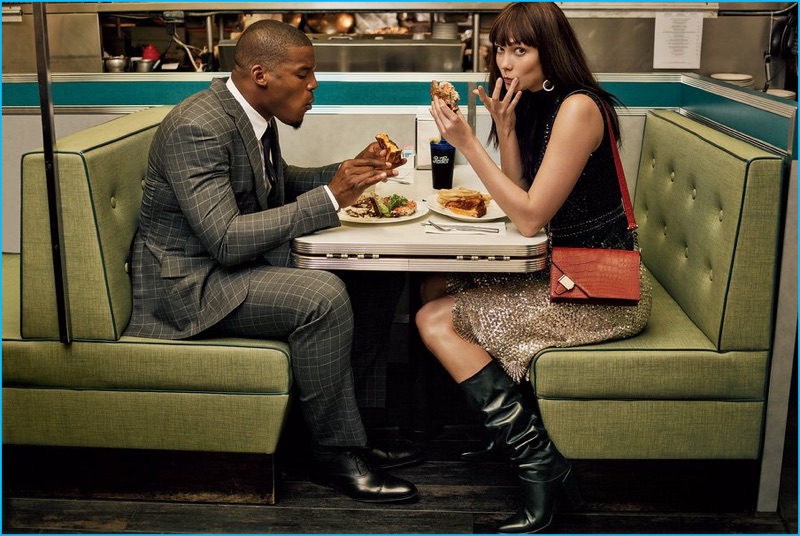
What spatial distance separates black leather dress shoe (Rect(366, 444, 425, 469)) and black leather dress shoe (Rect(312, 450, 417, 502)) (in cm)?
14

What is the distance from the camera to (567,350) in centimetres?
203

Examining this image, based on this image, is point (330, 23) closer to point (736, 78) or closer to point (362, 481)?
point (736, 78)

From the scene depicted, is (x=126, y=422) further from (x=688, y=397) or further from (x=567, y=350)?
(x=688, y=397)

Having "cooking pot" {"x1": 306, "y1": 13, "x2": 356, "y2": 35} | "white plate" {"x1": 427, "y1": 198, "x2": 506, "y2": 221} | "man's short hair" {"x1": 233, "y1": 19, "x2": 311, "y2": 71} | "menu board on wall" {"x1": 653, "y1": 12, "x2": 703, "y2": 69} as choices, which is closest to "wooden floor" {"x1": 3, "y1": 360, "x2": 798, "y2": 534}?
"white plate" {"x1": 427, "y1": 198, "x2": 506, "y2": 221}

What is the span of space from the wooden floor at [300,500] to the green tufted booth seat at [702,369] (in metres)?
0.09

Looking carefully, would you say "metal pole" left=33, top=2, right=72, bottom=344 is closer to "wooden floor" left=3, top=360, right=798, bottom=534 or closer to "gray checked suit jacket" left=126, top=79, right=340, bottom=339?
"gray checked suit jacket" left=126, top=79, right=340, bottom=339

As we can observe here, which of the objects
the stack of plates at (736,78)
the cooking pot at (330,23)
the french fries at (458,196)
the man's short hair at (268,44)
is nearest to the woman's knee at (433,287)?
the french fries at (458,196)

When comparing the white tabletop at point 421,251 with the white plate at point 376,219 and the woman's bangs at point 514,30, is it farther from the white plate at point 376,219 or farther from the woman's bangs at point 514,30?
the woman's bangs at point 514,30

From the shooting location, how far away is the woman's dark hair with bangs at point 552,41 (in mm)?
2035

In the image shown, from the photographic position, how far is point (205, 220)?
1.96 metres

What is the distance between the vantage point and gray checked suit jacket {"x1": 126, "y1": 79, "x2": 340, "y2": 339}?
196 cm

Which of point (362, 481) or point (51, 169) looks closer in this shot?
point (51, 169)

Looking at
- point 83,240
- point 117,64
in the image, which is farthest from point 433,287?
point 117,64

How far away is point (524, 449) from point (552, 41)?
995 millimetres
